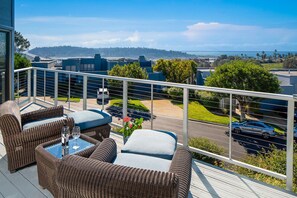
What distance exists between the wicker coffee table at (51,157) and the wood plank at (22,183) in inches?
3.3

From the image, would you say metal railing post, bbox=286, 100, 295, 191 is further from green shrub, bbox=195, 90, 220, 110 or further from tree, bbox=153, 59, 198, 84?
tree, bbox=153, 59, 198, 84

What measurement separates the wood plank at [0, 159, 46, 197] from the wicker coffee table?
8cm

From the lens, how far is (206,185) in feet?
8.25

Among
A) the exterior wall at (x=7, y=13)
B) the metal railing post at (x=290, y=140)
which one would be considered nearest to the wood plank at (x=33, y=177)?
the metal railing post at (x=290, y=140)

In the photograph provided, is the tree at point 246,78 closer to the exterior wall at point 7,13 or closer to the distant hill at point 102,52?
the exterior wall at point 7,13

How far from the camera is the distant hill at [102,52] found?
72.6 meters

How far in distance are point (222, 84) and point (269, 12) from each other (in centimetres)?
4182

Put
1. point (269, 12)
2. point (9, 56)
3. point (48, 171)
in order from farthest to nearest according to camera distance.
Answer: point (269, 12) < point (9, 56) < point (48, 171)

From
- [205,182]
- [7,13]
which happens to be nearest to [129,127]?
[205,182]

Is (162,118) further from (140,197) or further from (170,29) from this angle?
(170,29)

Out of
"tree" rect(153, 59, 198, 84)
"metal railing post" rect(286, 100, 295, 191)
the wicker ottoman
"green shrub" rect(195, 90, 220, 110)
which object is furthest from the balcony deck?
"tree" rect(153, 59, 198, 84)

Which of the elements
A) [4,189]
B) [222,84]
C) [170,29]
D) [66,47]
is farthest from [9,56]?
[66,47]

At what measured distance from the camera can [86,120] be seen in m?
3.28

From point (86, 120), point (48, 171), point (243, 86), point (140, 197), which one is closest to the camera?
point (140, 197)
